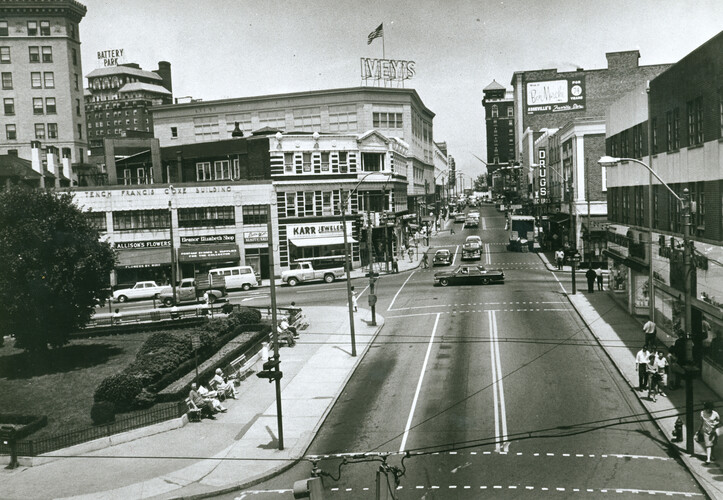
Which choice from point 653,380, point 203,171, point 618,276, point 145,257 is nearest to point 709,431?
point 653,380

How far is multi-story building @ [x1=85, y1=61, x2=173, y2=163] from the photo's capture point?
611ft

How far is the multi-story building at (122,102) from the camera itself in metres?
186

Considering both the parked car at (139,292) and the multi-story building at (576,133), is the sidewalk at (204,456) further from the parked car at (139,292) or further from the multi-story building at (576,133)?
the parked car at (139,292)

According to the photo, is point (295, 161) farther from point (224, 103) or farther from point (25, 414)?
point (25, 414)

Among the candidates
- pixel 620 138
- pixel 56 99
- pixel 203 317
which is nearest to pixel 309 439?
pixel 203 317

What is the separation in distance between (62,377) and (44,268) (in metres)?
4.84

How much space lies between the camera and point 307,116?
316 feet

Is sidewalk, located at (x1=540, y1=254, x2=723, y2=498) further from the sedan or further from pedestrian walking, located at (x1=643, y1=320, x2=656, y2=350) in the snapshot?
the sedan

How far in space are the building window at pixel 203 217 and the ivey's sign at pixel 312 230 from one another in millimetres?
5976

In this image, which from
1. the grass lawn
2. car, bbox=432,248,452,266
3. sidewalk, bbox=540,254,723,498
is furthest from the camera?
car, bbox=432,248,452,266

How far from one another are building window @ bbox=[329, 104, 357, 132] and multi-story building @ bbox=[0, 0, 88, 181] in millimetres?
32764

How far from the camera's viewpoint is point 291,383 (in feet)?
92.4

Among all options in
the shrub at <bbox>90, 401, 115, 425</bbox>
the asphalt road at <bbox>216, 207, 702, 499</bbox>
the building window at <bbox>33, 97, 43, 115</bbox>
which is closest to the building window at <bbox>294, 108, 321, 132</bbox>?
the building window at <bbox>33, 97, 43, 115</bbox>

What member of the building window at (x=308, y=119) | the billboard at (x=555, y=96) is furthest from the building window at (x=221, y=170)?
the billboard at (x=555, y=96)
